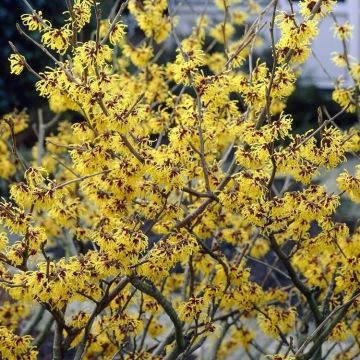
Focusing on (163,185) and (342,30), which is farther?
(342,30)

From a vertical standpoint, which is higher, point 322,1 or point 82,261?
point 322,1

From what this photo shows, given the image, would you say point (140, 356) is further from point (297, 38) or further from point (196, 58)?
point (297, 38)

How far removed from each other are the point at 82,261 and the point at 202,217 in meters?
0.91

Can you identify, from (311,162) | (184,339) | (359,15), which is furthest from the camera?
(359,15)

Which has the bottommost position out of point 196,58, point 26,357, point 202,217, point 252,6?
point 26,357

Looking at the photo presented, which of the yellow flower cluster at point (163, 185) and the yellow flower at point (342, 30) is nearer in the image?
the yellow flower cluster at point (163, 185)

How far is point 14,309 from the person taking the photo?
4348 millimetres

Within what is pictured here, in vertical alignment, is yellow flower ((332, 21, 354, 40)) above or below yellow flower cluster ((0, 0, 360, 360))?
above

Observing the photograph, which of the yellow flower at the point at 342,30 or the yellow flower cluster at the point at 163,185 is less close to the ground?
the yellow flower at the point at 342,30

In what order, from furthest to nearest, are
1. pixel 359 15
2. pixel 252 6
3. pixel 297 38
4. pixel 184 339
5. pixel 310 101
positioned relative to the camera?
pixel 359 15 → pixel 310 101 → pixel 252 6 → pixel 184 339 → pixel 297 38

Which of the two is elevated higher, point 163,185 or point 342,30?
point 342,30

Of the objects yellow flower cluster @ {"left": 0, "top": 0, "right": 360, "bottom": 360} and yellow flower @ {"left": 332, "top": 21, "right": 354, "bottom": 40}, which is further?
yellow flower @ {"left": 332, "top": 21, "right": 354, "bottom": 40}

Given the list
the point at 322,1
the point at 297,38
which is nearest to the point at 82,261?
the point at 297,38

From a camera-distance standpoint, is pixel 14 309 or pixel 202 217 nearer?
pixel 202 217
